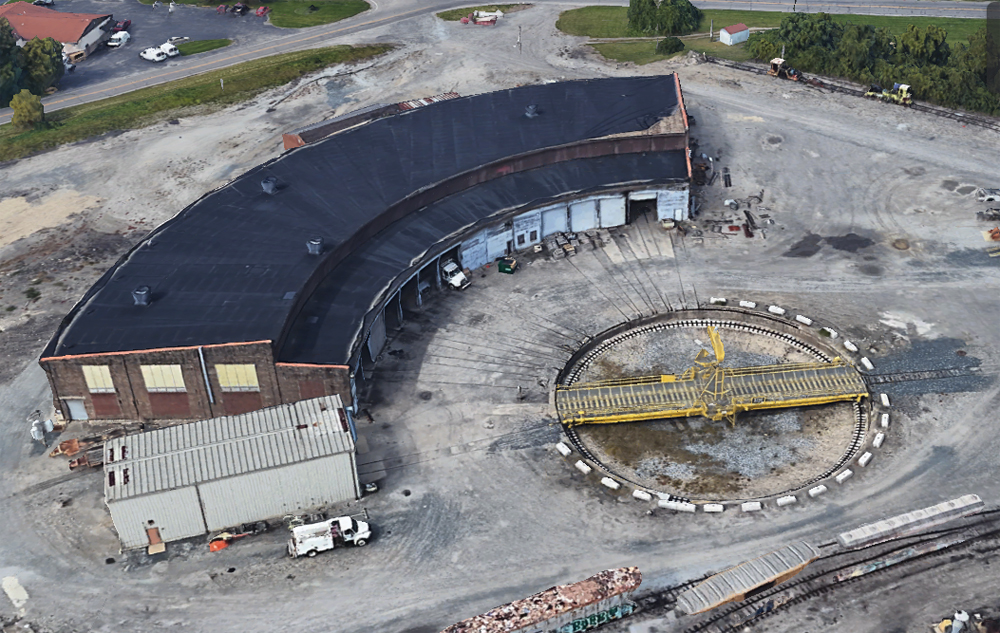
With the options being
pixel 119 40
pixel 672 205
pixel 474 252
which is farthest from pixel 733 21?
pixel 119 40

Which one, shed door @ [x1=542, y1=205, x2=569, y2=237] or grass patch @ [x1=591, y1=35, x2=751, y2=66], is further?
grass patch @ [x1=591, y1=35, x2=751, y2=66]

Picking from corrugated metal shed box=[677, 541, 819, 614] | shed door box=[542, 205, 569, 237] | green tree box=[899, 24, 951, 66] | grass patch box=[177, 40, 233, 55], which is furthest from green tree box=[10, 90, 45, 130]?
green tree box=[899, 24, 951, 66]

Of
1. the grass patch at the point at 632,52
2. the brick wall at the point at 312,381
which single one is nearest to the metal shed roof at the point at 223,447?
the brick wall at the point at 312,381

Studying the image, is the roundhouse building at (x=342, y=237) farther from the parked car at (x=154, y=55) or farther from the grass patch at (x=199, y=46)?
the grass patch at (x=199, y=46)

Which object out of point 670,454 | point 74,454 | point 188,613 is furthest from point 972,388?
point 74,454

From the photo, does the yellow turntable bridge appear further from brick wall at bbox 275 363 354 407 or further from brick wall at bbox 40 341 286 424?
brick wall at bbox 40 341 286 424

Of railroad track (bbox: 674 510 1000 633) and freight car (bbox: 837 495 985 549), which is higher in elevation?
freight car (bbox: 837 495 985 549)

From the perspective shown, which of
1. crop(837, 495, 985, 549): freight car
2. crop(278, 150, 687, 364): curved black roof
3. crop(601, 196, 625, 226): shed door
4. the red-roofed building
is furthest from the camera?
the red-roofed building
